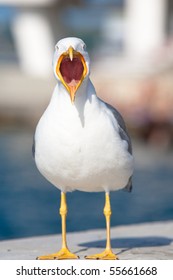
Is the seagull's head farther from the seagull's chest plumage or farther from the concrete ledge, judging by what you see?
the concrete ledge

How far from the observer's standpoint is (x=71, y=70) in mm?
4914

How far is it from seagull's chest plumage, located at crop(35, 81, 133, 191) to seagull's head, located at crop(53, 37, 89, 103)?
10 cm

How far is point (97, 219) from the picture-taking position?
1348 centimetres

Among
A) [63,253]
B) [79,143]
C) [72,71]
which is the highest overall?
[72,71]

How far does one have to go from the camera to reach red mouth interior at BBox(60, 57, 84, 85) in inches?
192

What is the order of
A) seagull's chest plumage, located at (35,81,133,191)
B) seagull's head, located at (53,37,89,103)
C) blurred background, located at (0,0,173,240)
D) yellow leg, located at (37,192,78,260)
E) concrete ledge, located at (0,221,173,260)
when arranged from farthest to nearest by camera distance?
blurred background, located at (0,0,173,240), concrete ledge, located at (0,221,173,260), yellow leg, located at (37,192,78,260), seagull's chest plumage, located at (35,81,133,191), seagull's head, located at (53,37,89,103)

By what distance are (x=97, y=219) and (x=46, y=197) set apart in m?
2.20

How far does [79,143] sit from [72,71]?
37 cm

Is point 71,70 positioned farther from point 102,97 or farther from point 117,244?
point 102,97

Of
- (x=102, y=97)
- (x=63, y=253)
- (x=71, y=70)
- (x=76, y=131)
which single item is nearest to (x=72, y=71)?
(x=71, y=70)

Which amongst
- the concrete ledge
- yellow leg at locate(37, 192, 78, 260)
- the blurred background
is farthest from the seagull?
the blurred background

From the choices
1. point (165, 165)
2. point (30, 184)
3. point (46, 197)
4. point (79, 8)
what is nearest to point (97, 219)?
point (46, 197)

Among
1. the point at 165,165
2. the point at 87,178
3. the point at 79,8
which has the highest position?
the point at 87,178

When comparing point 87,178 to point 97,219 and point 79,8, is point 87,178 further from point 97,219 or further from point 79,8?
point 79,8
